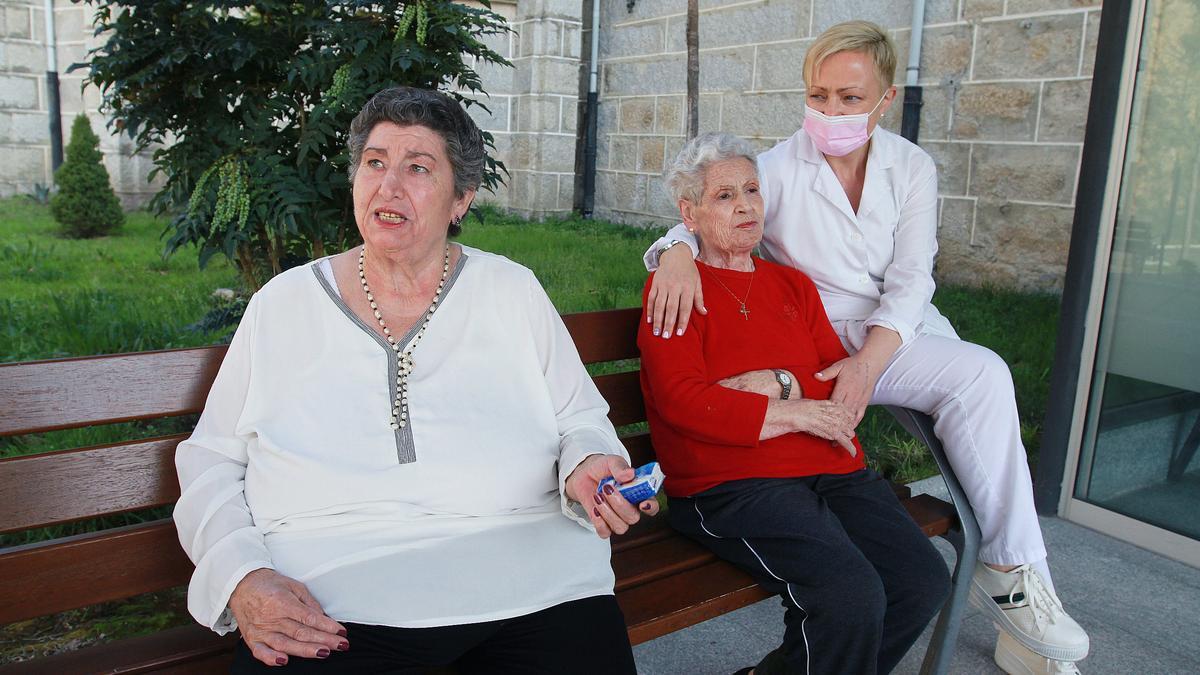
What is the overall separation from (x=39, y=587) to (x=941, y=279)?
6976mm

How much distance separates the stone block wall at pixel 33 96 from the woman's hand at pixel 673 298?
10.7 meters

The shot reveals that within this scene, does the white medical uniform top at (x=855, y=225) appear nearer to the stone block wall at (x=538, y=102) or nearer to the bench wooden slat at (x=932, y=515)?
the bench wooden slat at (x=932, y=515)

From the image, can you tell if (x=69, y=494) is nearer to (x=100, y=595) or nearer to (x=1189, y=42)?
(x=100, y=595)

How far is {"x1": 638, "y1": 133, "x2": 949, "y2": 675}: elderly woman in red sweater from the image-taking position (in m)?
2.20

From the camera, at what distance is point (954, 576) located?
2.70 m

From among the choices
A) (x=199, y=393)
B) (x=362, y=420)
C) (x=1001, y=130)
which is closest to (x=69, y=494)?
(x=199, y=393)

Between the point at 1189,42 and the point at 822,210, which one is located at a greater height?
the point at 1189,42

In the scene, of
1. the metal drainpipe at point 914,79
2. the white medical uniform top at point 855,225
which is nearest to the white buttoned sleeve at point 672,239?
the white medical uniform top at point 855,225

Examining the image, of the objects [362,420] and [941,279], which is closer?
[362,420]

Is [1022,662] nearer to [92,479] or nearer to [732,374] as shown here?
[732,374]

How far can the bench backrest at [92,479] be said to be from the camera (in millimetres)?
1816

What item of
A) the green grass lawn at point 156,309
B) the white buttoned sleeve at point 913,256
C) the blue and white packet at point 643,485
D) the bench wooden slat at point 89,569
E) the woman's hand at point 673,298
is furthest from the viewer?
the green grass lawn at point 156,309

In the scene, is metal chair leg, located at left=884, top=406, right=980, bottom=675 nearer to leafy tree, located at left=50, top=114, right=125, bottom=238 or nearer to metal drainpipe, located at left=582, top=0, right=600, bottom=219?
leafy tree, located at left=50, top=114, right=125, bottom=238

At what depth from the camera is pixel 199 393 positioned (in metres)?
2.04
